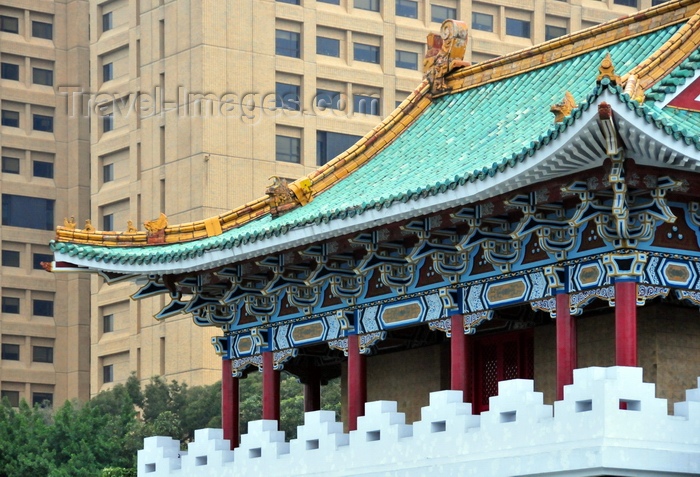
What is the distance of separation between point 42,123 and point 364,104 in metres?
18.8

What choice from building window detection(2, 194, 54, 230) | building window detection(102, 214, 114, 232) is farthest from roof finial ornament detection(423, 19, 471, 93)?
building window detection(2, 194, 54, 230)

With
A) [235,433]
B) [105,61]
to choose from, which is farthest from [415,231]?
[105,61]

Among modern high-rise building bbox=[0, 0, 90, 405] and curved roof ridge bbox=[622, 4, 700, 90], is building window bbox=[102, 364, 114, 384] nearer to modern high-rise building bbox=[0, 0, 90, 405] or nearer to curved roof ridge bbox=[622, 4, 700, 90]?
modern high-rise building bbox=[0, 0, 90, 405]

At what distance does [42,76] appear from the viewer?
91062mm

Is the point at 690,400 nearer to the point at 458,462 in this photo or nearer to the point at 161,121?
the point at 458,462

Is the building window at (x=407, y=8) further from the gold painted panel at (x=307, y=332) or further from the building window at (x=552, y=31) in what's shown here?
the gold painted panel at (x=307, y=332)

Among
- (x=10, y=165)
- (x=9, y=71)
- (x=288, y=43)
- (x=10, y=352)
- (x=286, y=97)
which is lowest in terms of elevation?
(x=10, y=352)

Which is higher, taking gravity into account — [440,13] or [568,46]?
[440,13]

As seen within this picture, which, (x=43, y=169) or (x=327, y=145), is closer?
(x=327, y=145)

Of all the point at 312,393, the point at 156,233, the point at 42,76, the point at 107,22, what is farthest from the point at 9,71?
the point at 156,233

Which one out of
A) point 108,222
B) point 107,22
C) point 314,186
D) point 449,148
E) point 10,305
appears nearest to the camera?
point 449,148

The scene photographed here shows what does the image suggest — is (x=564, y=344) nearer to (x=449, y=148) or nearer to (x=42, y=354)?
(x=449, y=148)

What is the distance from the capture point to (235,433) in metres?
29.6

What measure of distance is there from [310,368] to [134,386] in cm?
3436
